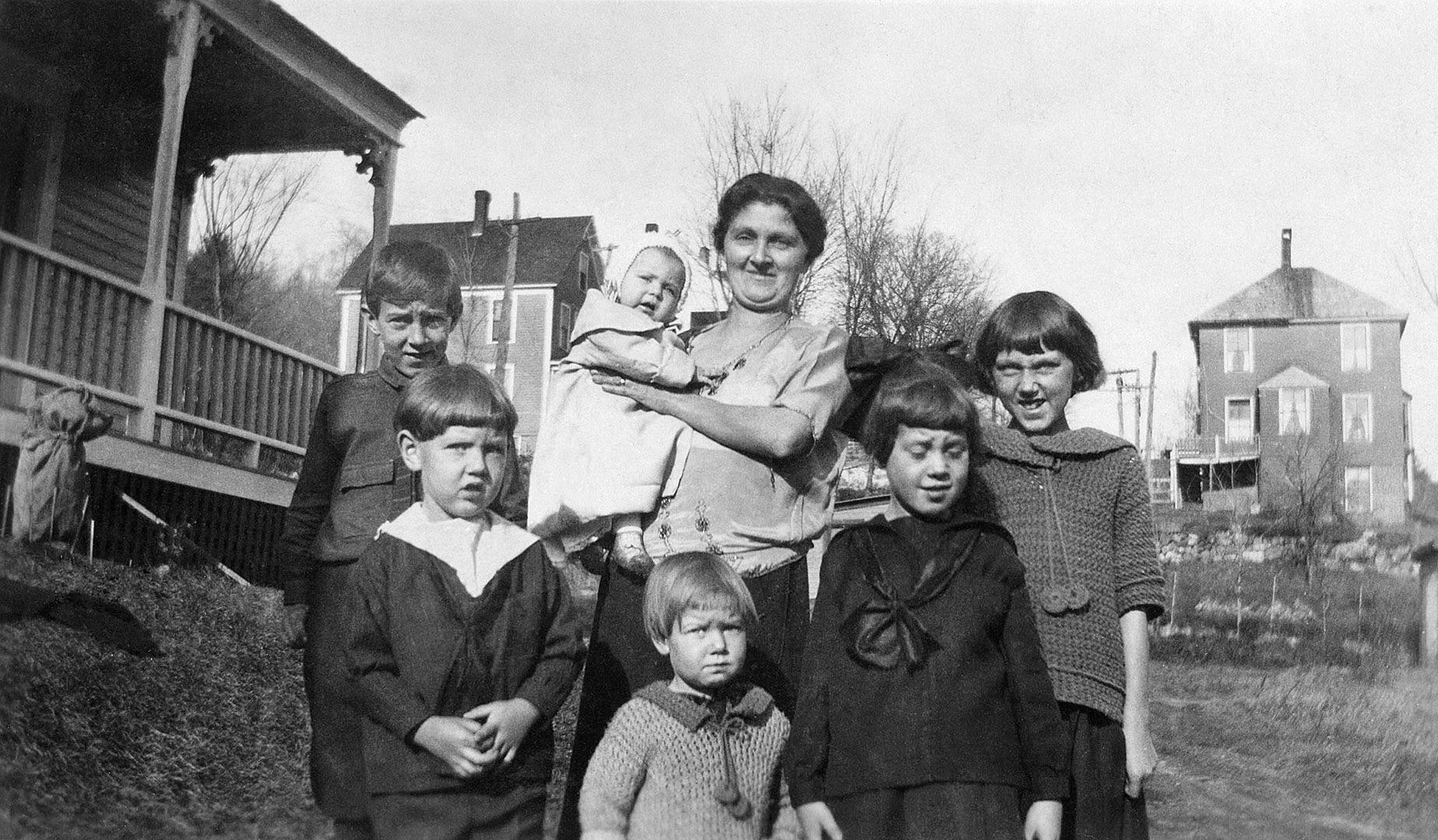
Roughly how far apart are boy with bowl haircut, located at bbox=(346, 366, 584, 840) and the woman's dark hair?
69 centimetres

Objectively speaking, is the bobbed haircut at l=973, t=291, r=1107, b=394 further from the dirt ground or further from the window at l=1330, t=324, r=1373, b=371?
the window at l=1330, t=324, r=1373, b=371

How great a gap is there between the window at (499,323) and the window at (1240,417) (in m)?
7.44

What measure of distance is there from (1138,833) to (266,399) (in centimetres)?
630

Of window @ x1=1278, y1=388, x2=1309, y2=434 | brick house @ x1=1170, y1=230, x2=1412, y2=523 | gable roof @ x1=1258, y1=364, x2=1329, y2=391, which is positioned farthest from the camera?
window @ x1=1278, y1=388, x2=1309, y2=434

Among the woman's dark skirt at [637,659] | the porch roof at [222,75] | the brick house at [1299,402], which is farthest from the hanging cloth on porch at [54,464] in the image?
the brick house at [1299,402]

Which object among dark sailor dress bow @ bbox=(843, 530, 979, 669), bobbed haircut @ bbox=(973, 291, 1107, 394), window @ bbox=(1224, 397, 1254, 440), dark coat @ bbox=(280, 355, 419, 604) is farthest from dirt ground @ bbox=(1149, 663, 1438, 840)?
window @ bbox=(1224, 397, 1254, 440)

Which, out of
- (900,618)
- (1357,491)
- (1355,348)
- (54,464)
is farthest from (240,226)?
(1357,491)

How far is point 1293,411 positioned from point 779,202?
11288mm

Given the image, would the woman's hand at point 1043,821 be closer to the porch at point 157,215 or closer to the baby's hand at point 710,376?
the baby's hand at point 710,376

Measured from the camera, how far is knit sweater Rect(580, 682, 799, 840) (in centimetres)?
230

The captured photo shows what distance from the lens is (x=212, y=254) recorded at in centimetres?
959

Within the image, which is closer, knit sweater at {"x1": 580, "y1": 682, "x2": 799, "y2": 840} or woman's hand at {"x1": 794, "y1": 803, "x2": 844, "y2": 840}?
woman's hand at {"x1": 794, "y1": 803, "x2": 844, "y2": 840}

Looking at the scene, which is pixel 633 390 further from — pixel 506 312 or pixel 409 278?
pixel 506 312

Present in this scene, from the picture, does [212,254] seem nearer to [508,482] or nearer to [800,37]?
→ [800,37]
